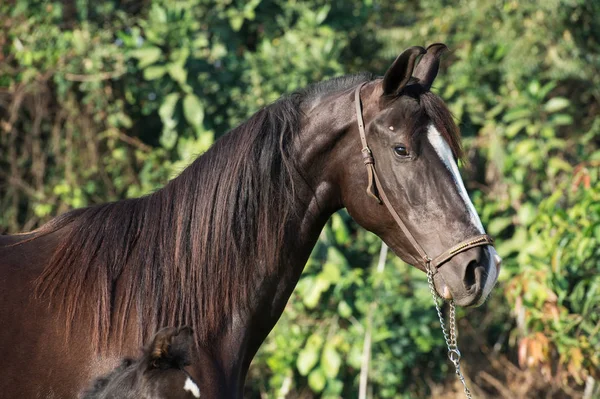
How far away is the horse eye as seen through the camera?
2707mm

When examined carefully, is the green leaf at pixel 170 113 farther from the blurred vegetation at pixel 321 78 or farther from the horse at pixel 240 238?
the horse at pixel 240 238

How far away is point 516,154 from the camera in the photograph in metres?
6.70

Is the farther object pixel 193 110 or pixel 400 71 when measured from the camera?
pixel 193 110

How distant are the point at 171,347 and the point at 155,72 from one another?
13.8ft

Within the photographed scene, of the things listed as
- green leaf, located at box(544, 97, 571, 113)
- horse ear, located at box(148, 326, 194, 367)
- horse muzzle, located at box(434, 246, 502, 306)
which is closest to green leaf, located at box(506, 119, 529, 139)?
green leaf, located at box(544, 97, 571, 113)

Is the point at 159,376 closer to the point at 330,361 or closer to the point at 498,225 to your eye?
the point at 330,361

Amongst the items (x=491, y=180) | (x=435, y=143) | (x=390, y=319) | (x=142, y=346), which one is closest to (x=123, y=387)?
(x=142, y=346)

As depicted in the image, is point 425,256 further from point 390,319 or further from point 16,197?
point 16,197

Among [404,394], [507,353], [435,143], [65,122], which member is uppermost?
[435,143]

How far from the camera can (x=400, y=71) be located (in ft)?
8.86

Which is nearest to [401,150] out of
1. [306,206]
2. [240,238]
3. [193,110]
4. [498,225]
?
[306,206]

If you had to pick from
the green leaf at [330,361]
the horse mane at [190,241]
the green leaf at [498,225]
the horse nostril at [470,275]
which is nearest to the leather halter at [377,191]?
the horse nostril at [470,275]

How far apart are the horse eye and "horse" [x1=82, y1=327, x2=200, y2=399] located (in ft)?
3.24

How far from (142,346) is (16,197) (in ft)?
16.6
